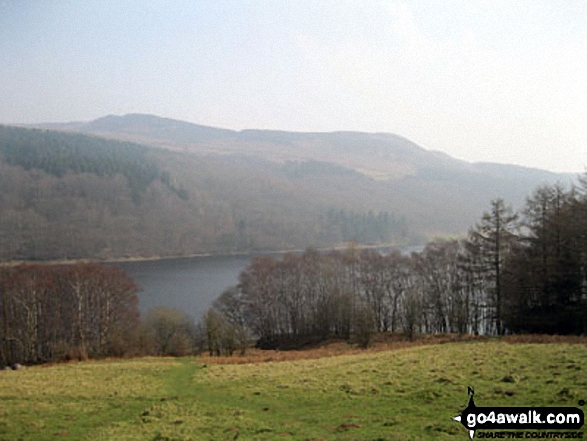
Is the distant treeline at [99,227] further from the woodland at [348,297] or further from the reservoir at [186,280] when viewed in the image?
the woodland at [348,297]

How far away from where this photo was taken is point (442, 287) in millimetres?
55594

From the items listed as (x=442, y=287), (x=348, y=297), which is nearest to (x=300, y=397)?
(x=348, y=297)

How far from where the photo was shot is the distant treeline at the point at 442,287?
3566 centimetres

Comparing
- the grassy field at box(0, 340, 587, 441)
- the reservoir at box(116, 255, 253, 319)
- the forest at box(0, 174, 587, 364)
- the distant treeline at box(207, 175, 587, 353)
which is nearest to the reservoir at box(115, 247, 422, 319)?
the reservoir at box(116, 255, 253, 319)

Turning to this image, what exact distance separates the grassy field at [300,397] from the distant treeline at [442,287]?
544 inches

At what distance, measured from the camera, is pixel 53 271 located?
58.5 m

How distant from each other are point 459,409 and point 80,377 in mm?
19146

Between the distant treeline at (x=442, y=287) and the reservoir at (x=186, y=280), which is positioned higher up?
the distant treeline at (x=442, y=287)

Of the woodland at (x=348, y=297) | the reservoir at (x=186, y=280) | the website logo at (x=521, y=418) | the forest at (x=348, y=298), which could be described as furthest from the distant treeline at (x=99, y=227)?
the website logo at (x=521, y=418)

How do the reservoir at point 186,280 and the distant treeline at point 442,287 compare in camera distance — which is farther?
the reservoir at point 186,280

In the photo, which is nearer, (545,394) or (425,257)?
(545,394)

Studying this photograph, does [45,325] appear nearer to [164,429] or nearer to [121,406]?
[121,406]

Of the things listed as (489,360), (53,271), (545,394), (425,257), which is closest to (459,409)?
(545,394)

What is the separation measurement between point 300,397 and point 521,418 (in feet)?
25.7
